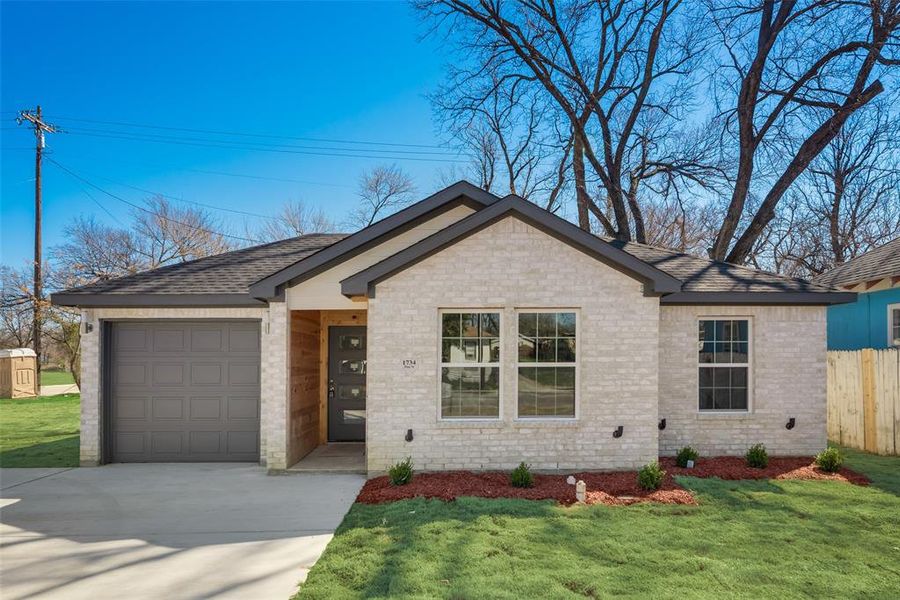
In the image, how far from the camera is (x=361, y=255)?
8.53 m

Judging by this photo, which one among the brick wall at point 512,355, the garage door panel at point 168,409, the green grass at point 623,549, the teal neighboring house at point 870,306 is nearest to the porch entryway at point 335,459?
the brick wall at point 512,355

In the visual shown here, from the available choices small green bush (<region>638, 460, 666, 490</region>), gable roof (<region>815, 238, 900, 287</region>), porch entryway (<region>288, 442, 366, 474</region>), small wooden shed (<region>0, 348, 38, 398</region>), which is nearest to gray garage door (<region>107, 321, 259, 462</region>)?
porch entryway (<region>288, 442, 366, 474</region>)

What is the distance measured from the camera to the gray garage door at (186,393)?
29.2ft

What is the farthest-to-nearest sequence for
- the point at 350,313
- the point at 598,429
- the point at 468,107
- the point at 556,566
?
the point at 468,107
the point at 350,313
the point at 598,429
the point at 556,566

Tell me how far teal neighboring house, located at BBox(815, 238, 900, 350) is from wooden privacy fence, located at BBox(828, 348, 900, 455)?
199cm

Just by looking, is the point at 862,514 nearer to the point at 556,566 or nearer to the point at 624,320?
the point at 624,320

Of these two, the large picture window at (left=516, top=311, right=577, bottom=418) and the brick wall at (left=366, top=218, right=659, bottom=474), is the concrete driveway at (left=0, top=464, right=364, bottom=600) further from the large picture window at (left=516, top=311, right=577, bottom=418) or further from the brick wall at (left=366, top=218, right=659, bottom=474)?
the large picture window at (left=516, top=311, right=577, bottom=418)

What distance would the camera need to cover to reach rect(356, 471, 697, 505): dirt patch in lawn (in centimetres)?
654

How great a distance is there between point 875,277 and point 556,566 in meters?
13.0

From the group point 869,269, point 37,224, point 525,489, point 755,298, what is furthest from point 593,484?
point 37,224

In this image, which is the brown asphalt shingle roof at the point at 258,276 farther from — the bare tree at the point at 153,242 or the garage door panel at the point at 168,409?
the bare tree at the point at 153,242

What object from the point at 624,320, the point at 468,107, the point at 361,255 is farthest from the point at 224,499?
the point at 468,107

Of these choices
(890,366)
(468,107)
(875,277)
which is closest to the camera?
(890,366)

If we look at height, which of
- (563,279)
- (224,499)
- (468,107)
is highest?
(468,107)
